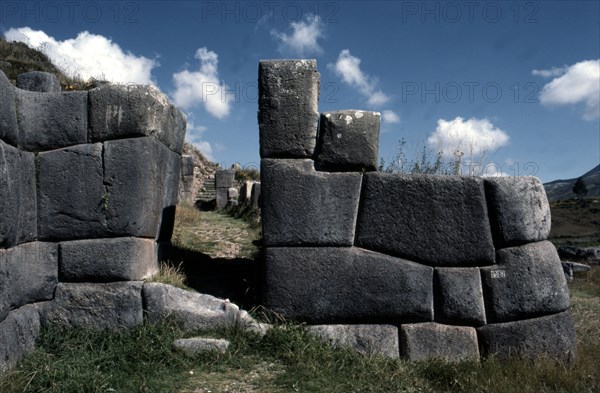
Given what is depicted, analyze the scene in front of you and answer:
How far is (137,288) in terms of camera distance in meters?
4.75

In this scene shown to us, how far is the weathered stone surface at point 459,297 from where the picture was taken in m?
4.73

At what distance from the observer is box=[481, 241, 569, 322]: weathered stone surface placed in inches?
186

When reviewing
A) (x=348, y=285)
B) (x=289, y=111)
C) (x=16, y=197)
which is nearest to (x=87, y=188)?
(x=16, y=197)

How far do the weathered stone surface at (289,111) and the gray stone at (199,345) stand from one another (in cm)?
171

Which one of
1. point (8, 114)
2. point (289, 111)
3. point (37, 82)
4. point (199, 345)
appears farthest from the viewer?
point (37, 82)

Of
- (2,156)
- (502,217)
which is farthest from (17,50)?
(502,217)

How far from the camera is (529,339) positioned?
15.5ft

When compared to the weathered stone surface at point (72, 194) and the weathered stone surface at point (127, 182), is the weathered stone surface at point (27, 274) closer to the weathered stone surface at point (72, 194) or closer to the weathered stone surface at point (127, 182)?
the weathered stone surface at point (72, 194)

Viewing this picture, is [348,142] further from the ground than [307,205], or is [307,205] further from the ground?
[348,142]

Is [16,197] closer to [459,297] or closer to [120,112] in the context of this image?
[120,112]

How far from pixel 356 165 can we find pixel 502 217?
140cm

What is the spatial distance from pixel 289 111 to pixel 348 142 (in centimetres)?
62

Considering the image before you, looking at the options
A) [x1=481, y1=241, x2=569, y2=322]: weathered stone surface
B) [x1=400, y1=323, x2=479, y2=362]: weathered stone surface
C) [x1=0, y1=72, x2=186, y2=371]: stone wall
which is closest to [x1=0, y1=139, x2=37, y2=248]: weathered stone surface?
[x1=0, y1=72, x2=186, y2=371]: stone wall

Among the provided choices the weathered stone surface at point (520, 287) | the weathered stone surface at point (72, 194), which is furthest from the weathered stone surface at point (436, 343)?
the weathered stone surface at point (72, 194)
